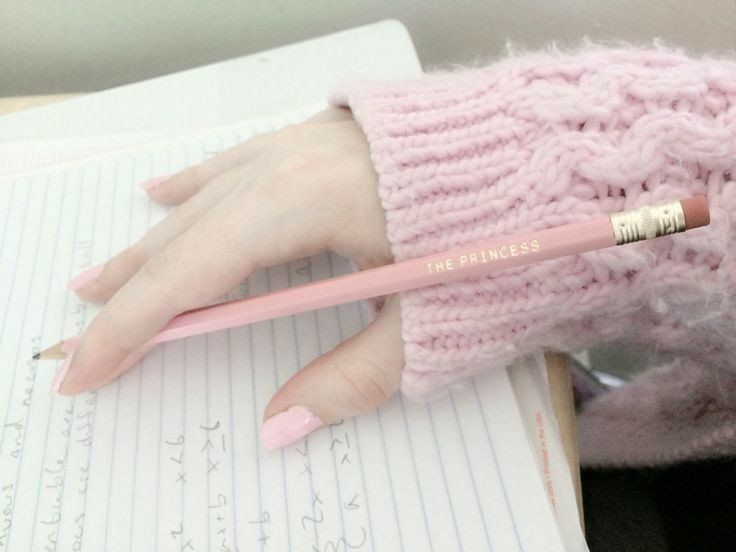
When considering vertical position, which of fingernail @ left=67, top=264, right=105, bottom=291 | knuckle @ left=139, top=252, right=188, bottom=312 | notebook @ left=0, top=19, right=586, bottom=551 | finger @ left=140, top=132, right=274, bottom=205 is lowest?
notebook @ left=0, top=19, right=586, bottom=551

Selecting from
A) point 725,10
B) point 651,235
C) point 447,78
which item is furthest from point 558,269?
point 725,10

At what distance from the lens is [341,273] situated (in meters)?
0.47

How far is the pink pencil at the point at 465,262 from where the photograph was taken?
0.35 meters

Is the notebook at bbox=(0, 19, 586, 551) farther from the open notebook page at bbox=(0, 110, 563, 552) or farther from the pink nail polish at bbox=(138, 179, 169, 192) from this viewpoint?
the pink nail polish at bbox=(138, 179, 169, 192)

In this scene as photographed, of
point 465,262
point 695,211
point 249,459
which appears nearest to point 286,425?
point 249,459

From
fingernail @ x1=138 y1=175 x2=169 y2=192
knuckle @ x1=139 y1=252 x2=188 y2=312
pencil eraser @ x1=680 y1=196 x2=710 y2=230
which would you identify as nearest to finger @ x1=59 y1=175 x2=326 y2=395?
knuckle @ x1=139 y1=252 x2=188 y2=312

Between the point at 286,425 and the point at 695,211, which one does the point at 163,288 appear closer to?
the point at 286,425

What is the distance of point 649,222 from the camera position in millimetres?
351

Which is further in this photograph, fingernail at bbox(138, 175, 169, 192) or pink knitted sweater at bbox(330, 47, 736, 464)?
fingernail at bbox(138, 175, 169, 192)

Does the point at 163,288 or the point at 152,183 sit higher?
the point at 152,183

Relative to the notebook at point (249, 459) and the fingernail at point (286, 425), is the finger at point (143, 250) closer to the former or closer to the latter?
the notebook at point (249, 459)

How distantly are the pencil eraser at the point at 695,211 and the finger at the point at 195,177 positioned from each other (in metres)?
0.29

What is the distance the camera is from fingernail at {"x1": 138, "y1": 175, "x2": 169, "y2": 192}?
52 centimetres

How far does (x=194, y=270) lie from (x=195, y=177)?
0.13 metres
